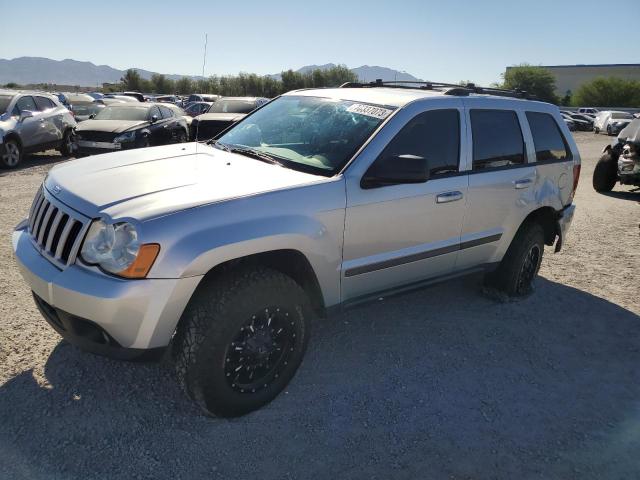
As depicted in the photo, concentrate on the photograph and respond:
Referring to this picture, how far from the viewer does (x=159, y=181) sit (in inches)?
114

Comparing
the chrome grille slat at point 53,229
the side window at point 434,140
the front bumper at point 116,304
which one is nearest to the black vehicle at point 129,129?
the chrome grille slat at point 53,229

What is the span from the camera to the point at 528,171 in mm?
4363

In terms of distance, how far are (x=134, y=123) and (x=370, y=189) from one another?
9735 millimetres

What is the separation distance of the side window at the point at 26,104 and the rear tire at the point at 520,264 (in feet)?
34.6

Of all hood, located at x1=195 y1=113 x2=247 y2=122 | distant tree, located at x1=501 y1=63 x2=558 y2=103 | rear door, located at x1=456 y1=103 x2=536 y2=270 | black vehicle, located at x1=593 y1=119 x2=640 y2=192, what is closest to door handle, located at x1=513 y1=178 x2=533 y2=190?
rear door, located at x1=456 y1=103 x2=536 y2=270

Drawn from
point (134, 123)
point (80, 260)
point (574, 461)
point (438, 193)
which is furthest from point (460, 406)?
point (134, 123)

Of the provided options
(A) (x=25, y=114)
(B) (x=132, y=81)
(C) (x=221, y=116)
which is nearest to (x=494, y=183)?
(C) (x=221, y=116)

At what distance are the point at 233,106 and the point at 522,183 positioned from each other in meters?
10.9

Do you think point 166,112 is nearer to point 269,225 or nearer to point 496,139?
point 496,139

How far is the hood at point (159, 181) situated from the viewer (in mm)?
2558

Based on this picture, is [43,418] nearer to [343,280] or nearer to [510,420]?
[343,280]

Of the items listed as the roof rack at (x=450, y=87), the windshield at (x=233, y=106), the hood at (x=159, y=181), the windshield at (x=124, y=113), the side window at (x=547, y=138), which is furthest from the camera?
the windshield at (x=233, y=106)

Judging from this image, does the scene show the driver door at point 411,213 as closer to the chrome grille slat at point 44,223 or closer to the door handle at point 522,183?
the door handle at point 522,183

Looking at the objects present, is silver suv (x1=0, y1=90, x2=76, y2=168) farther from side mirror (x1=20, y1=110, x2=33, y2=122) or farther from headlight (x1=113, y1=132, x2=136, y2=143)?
headlight (x1=113, y1=132, x2=136, y2=143)
